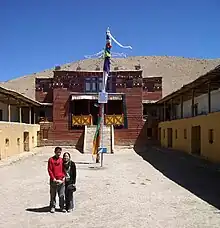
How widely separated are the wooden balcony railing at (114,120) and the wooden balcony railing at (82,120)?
1.71m

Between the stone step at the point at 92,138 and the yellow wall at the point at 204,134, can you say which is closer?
the yellow wall at the point at 204,134

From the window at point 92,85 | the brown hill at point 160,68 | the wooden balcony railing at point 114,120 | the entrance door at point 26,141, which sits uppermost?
the brown hill at point 160,68

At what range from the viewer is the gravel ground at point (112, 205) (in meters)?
8.16

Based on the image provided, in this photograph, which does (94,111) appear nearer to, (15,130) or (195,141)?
(15,130)

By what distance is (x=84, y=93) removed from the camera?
134 ft

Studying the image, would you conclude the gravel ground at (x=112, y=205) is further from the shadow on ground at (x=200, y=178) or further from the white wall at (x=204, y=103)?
the white wall at (x=204, y=103)

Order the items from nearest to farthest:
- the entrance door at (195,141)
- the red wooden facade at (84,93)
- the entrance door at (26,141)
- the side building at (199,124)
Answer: the side building at (199,124) < the entrance door at (195,141) < the entrance door at (26,141) < the red wooden facade at (84,93)

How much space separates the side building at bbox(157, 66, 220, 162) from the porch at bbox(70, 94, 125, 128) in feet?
15.0

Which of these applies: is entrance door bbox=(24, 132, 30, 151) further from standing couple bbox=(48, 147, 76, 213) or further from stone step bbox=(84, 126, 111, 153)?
standing couple bbox=(48, 147, 76, 213)

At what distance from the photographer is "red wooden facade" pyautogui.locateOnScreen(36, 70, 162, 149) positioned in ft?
134

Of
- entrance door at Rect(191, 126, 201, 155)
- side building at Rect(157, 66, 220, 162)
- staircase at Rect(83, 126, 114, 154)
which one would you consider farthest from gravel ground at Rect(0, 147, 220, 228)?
staircase at Rect(83, 126, 114, 154)

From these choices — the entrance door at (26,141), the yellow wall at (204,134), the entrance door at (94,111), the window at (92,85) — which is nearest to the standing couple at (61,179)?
the yellow wall at (204,134)

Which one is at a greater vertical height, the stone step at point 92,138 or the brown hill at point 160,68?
the brown hill at point 160,68

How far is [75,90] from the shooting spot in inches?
1619
